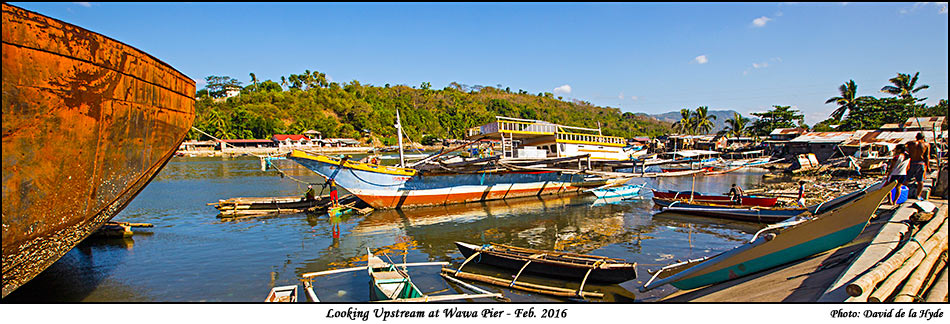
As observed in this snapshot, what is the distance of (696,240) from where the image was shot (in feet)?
46.0

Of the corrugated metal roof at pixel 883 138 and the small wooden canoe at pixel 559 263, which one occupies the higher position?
the corrugated metal roof at pixel 883 138

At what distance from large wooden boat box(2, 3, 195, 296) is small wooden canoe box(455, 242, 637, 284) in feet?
23.3

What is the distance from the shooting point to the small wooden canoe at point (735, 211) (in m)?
15.4

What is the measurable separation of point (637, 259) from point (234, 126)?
269 feet

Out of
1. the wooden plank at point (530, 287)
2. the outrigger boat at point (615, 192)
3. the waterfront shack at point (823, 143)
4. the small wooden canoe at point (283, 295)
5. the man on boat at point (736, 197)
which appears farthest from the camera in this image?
the waterfront shack at point (823, 143)

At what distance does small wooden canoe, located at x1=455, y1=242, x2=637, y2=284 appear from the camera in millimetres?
8891

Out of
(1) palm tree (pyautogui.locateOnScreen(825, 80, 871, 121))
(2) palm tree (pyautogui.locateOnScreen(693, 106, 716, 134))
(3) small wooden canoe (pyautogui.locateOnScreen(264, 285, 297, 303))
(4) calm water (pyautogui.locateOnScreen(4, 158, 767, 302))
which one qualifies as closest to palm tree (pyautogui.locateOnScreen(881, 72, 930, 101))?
(1) palm tree (pyautogui.locateOnScreen(825, 80, 871, 121))

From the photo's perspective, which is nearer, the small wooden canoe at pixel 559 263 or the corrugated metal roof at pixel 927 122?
the small wooden canoe at pixel 559 263

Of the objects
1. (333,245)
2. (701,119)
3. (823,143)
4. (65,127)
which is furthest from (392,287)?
(701,119)

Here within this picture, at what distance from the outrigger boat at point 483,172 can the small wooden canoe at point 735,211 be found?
331cm

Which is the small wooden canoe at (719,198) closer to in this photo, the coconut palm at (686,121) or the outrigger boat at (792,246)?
the outrigger boat at (792,246)

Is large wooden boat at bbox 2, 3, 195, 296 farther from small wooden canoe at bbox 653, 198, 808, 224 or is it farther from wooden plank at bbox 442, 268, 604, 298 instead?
small wooden canoe at bbox 653, 198, 808, 224

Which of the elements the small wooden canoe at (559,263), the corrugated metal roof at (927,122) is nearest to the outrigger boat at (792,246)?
the small wooden canoe at (559,263)
